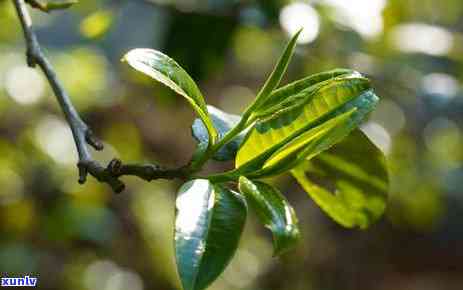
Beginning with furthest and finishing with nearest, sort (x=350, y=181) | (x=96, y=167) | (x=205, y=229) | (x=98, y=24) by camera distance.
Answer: (x=98, y=24)
(x=350, y=181)
(x=96, y=167)
(x=205, y=229)

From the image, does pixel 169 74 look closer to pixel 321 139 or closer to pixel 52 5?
pixel 321 139

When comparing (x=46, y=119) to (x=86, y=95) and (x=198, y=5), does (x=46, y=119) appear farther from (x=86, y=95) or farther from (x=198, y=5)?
(x=198, y=5)

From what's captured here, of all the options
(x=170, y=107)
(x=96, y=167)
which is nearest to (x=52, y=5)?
(x=96, y=167)

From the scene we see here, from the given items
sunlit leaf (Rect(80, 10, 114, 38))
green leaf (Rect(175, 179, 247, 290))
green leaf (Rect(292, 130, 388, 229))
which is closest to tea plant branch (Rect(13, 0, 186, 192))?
green leaf (Rect(175, 179, 247, 290))

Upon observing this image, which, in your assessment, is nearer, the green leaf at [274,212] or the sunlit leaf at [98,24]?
the green leaf at [274,212]

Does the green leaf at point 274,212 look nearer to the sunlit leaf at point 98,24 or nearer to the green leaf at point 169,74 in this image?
the green leaf at point 169,74

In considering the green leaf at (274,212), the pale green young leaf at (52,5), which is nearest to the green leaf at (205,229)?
the green leaf at (274,212)
